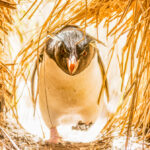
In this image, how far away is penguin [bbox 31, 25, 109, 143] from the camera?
1226mm

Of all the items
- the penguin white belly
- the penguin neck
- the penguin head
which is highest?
the penguin head

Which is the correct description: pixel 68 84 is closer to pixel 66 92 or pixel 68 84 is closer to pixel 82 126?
pixel 66 92

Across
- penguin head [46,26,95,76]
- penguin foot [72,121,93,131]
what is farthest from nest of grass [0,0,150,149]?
penguin foot [72,121,93,131]

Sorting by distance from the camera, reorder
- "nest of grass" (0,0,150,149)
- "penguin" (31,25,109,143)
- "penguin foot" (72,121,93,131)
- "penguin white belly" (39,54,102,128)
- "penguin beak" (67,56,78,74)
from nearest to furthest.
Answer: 1. "nest of grass" (0,0,150,149)
2. "penguin beak" (67,56,78,74)
3. "penguin" (31,25,109,143)
4. "penguin white belly" (39,54,102,128)
5. "penguin foot" (72,121,93,131)

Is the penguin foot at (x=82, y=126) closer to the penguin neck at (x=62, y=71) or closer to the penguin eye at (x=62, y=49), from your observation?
the penguin neck at (x=62, y=71)

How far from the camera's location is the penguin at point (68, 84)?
1.23 m

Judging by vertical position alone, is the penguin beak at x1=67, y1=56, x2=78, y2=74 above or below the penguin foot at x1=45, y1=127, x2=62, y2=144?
above

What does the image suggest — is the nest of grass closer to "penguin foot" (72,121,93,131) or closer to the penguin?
the penguin

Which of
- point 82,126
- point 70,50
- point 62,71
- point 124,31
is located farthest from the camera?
point 82,126

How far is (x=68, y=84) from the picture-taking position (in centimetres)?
137

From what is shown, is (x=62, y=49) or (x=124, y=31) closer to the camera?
(x=124, y=31)

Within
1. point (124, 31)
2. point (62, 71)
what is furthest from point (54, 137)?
point (124, 31)

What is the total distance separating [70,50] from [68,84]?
293 millimetres

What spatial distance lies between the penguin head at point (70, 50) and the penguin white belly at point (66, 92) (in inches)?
3.5
